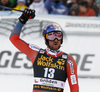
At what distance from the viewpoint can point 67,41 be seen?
652 cm

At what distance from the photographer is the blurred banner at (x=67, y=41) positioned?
6.40m

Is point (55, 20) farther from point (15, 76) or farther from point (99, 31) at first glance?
point (15, 76)

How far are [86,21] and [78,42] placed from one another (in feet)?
1.71

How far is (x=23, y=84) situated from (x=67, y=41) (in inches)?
55.5

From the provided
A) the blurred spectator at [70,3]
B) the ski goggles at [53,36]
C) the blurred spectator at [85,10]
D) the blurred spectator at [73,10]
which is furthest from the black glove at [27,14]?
the blurred spectator at [70,3]

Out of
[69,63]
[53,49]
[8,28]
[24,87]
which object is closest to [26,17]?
[53,49]

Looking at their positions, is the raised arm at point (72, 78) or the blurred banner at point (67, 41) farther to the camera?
the blurred banner at point (67, 41)

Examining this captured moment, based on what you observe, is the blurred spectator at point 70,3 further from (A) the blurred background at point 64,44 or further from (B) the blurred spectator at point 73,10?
(A) the blurred background at point 64,44

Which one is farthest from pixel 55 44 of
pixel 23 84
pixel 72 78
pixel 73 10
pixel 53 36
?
pixel 73 10

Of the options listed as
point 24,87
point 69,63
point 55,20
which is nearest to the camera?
point 69,63

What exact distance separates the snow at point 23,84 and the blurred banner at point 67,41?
0.17 m

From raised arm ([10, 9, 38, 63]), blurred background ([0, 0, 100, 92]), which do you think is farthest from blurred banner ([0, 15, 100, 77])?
raised arm ([10, 9, 38, 63])

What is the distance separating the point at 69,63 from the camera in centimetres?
343

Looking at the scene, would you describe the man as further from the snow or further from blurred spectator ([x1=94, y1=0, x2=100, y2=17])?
blurred spectator ([x1=94, y1=0, x2=100, y2=17])
